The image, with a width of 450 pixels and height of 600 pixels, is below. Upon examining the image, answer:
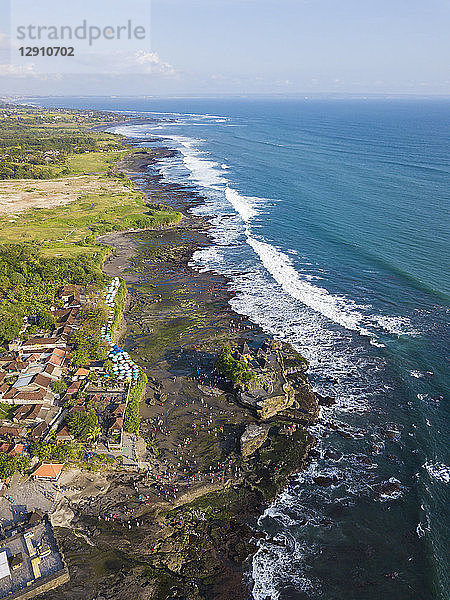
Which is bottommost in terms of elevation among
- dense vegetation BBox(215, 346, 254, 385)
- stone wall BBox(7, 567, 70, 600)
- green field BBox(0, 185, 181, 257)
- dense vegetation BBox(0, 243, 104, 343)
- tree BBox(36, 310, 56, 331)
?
stone wall BBox(7, 567, 70, 600)

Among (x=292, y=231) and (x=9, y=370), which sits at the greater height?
(x=292, y=231)

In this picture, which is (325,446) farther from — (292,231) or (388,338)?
(292,231)

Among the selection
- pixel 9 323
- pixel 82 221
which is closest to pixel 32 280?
pixel 9 323

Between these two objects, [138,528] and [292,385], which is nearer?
[138,528]

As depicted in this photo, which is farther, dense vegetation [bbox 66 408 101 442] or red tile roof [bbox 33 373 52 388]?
red tile roof [bbox 33 373 52 388]

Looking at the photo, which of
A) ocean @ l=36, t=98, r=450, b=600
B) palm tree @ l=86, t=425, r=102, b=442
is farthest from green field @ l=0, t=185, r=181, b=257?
palm tree @ l=86, t=425, r=102, b=442

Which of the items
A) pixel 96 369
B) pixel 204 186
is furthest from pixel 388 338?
pixel 204 186

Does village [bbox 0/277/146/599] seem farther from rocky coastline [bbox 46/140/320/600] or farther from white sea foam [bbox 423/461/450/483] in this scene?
white sea foam [bbox 423/461/450/483]
